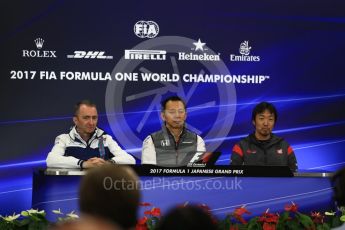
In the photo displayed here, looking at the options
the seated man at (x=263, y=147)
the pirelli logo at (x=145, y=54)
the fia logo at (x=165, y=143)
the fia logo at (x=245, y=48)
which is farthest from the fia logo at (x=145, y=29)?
the seated man at (x=263, y=147)

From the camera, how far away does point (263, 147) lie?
629 centimetres

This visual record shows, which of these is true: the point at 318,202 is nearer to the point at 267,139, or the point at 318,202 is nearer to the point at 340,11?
the point at 267,139

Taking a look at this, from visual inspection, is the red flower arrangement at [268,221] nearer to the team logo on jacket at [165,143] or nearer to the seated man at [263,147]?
the seated man at [263,147]

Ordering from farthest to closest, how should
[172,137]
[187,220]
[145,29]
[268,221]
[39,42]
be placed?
[145,29] → [39,42] → [172,137] → [268,221] → [187,220]

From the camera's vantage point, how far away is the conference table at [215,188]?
4750mm

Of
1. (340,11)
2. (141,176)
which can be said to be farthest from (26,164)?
(340,11)

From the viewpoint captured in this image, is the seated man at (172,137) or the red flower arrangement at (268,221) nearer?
the red flower arrangement at (268,221)

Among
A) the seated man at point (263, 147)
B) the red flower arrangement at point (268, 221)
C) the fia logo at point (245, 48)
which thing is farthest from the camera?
the fia logo at point (245, 48)

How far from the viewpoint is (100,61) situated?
733cm

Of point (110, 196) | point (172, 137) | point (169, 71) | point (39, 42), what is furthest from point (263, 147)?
point (110, 196)

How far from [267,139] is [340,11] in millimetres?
2236

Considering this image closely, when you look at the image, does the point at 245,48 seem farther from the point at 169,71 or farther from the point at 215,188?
the point at 215,188

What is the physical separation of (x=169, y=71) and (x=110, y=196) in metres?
5.48

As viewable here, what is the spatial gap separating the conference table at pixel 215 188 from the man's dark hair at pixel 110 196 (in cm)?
257
